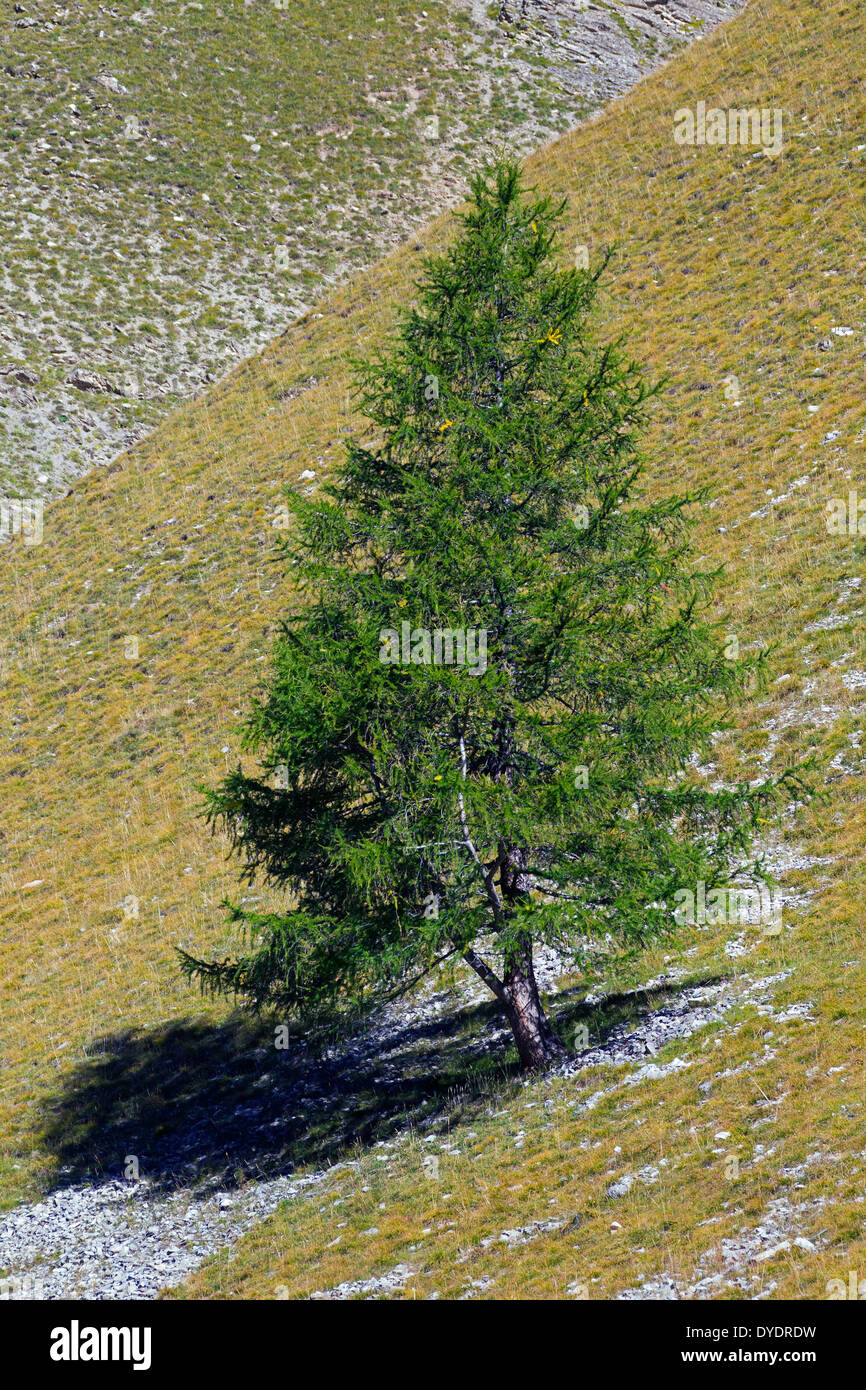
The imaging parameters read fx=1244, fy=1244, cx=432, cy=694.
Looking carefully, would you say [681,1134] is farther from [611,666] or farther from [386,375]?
[386,375]

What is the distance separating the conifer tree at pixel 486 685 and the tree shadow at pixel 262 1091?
148 cm

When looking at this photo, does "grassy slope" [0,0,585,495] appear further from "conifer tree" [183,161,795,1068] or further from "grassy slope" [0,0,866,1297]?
"conifer tree" [183,161,795,1068]

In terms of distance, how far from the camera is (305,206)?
5184cm

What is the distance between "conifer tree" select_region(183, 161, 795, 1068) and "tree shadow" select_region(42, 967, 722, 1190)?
4.85 ft

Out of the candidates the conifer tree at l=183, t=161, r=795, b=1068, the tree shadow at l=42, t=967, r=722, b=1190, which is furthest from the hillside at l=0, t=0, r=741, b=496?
the conifer tree at l=183, t=161, r=795, b=1068

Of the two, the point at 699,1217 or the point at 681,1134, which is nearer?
the point at 699,1217

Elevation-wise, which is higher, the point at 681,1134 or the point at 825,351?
the point at 825,351

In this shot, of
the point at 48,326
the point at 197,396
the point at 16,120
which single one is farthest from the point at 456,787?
the point at 16,120

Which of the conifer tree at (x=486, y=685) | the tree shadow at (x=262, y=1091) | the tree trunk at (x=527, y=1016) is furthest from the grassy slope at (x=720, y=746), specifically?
the conifer tree at (x=486, y=685)

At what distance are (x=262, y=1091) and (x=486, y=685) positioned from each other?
7.43 m

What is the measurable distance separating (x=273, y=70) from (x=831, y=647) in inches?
1892

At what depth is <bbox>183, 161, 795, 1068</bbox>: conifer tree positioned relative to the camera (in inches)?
513

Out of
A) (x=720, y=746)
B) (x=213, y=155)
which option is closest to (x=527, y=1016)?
(x=720, y=746)

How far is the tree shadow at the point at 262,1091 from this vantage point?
1512 cm
